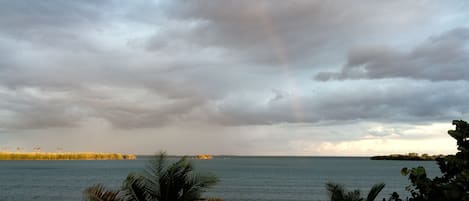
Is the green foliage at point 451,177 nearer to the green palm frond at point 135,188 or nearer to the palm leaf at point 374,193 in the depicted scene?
the palm leaf at point 374,193

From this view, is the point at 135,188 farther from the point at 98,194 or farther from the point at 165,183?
the point at 98,194

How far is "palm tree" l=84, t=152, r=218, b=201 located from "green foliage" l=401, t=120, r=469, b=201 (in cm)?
644

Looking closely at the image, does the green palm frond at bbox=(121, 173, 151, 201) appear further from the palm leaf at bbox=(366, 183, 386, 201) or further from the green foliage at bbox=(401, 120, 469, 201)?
the green foliage at bbox=(401, 120, 469, 201)

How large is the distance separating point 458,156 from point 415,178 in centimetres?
113

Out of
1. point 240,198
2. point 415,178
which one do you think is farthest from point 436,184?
point 240,198

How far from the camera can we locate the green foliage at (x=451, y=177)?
8.62 meters

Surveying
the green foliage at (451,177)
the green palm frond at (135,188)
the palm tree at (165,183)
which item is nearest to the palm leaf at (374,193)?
the palm tree at (165,183)

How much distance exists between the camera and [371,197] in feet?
55.2

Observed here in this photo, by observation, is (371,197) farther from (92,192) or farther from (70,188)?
(70,188)

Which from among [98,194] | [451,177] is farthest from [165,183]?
[451,177]

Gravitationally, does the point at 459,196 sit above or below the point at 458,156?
below

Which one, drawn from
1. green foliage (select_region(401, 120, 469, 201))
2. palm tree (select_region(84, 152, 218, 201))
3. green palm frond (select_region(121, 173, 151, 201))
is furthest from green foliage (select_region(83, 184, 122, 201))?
green foliage (select_region(401, 120, 469, 201))

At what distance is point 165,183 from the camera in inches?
574

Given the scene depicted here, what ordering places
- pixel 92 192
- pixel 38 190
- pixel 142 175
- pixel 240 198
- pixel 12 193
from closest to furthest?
1. pixel 92 192
2. pixel 142 175
3. pixel 240 198
4. pixel 12 193
5. pixel 38 190
